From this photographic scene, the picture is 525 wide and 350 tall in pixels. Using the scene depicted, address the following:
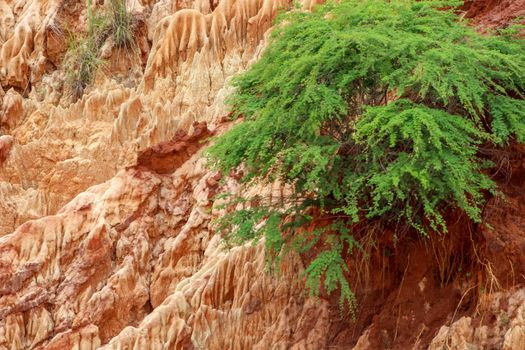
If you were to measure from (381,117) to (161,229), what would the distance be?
664cm

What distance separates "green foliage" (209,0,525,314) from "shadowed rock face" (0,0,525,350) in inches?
38.3

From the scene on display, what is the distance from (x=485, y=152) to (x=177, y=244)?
6.12 m

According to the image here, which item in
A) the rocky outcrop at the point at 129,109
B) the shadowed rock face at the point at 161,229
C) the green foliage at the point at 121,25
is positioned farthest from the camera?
the green foliage at the point at 121,25

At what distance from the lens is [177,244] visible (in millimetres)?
14094

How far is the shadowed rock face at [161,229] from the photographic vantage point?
10.2 m

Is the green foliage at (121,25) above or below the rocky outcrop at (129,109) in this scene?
above

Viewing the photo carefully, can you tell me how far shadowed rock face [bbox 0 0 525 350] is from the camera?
1023 centimetres

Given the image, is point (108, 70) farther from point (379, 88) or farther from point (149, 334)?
point (379, 88)

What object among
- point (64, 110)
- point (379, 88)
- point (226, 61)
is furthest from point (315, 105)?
point (64, 110)

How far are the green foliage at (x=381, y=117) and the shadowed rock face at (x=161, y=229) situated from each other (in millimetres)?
972

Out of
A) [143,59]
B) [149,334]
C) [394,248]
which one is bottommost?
[149,334]

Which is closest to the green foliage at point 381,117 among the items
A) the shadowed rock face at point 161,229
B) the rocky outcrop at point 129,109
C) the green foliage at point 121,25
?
the shadowed rock face at point 161,229

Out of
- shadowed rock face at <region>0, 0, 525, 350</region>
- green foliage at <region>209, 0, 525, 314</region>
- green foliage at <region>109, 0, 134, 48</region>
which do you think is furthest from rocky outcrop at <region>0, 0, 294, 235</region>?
green foliage at <region>209, 0, 525, 314</region>

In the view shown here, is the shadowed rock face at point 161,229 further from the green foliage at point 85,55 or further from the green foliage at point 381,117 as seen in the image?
the green foliage at point 381,117
